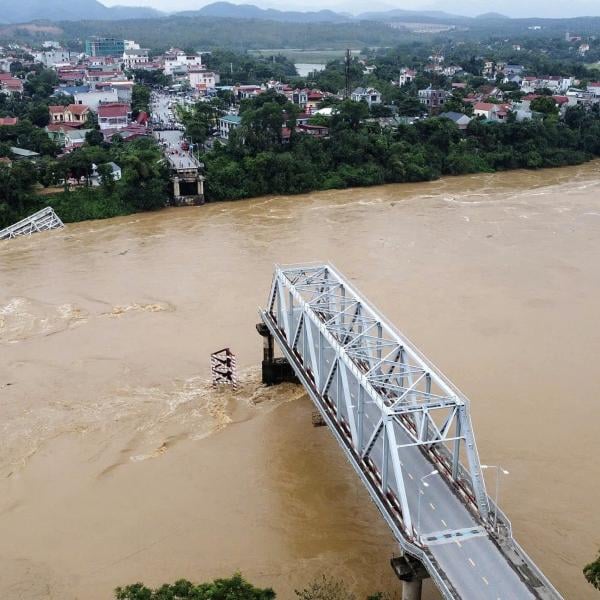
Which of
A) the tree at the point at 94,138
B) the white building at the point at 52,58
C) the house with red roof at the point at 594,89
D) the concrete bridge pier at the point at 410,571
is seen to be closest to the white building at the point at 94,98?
the tree at the point at 94,138

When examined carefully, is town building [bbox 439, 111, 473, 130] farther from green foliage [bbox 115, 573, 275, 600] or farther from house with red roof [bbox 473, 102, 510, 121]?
green foliage [bbox 115, 573, 275, 600]

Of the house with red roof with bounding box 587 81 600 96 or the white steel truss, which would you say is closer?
the white steel truss

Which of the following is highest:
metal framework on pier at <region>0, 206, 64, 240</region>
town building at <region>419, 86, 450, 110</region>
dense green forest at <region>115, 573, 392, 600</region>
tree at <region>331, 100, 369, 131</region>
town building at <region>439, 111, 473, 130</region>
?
tree at <region>331, 100, 369, 131</region>

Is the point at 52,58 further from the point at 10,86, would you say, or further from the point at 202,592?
the point at 202,592

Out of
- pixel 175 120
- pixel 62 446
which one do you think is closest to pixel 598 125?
pixel 175 120

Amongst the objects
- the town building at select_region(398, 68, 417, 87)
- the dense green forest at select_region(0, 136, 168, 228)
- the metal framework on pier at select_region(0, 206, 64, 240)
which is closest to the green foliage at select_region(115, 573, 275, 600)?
the metal framework on pier at select_region(0, 206, 64, 240)

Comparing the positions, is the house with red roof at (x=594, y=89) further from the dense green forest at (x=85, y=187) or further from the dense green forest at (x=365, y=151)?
the dense green forest at (x=85, y=187)
